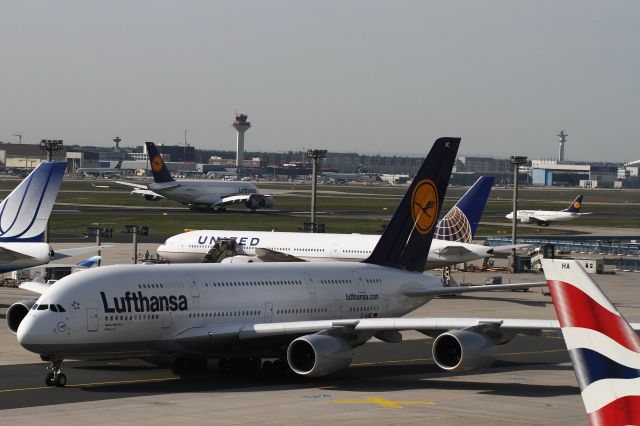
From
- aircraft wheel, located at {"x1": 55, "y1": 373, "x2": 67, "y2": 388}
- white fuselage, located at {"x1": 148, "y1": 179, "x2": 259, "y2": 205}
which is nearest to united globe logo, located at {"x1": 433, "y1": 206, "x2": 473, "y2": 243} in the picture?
aircraft wheel, located at {"x1": 55, "y1": 373, "x2": 67, "y2": 388}

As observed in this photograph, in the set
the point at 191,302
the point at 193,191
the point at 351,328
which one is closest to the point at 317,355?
the point at 351,328

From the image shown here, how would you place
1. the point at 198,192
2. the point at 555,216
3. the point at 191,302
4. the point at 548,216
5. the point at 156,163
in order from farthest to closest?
the point at 198,192 < the point at 156,163 < the point at 555,216 < the point at 548,216 < the point at 191,302

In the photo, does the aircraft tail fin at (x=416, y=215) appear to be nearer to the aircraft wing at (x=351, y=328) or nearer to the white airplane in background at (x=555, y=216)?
the aircraft wing at (x=351, y=328)

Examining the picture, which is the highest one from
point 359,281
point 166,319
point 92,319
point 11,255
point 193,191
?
point 359,281

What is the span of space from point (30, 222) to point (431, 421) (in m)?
25.4

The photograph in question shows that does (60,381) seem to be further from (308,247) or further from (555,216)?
(555,216)

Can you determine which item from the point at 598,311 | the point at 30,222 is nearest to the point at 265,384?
the point at 30,222

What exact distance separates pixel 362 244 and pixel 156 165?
90.0 m

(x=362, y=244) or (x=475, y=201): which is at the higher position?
(x=475, y=201)

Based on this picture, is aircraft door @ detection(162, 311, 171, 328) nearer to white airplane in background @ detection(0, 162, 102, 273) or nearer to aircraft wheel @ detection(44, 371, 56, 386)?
aircraft wheel @ detection(44, 371, 56, 386)

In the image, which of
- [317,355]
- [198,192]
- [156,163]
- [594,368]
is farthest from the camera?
[198,192]

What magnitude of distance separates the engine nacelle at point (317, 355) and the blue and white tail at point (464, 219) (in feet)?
110

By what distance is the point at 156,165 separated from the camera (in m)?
153

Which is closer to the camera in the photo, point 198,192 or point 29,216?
point 29,216
